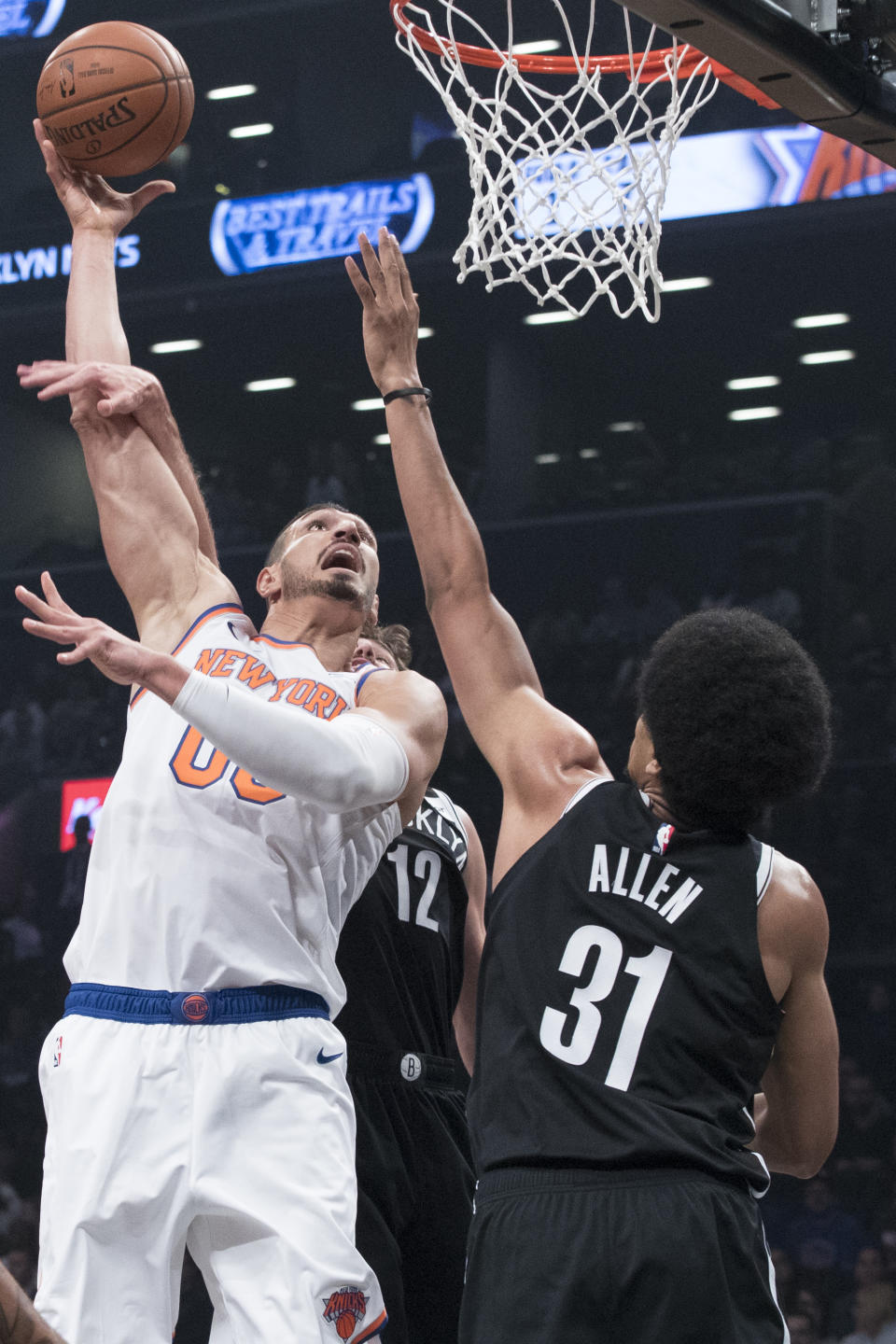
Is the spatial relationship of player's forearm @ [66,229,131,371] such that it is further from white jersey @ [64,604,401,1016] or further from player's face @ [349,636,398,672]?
player's face @ [349,636,398,672]

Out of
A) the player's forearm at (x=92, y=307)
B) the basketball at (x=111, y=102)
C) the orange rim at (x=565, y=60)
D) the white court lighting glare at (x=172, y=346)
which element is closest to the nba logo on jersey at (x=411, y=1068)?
the player's forearm at (x=92, y=307)

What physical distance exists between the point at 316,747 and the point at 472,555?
42cm

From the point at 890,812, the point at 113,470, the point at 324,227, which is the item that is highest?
the point at 113,470

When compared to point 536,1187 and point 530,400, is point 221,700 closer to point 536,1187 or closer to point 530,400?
point 536,1187

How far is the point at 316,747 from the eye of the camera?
2.65 meters

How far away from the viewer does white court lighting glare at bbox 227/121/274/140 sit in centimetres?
1170

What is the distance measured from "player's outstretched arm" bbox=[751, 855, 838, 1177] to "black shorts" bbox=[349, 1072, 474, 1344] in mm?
1252

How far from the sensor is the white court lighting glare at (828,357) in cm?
1042

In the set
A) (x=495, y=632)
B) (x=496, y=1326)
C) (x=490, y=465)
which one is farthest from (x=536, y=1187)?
(x=490, y=465)

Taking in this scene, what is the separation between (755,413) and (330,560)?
763 cm

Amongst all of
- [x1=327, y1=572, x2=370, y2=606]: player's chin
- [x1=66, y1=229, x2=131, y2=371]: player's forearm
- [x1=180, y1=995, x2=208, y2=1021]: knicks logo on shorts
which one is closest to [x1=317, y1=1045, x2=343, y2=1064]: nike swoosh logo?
[x1=180, y1=995, x2=208, y2=1021]: knicks logo on shorts

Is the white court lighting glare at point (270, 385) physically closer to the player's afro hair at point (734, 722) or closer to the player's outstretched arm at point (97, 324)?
Result: the player's outstretched arm at point (97, 324)

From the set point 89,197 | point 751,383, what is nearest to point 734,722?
point 89,197

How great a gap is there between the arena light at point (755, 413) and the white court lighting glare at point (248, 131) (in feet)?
13.5
